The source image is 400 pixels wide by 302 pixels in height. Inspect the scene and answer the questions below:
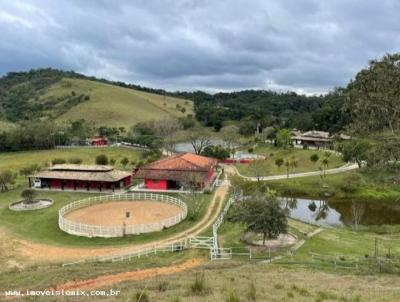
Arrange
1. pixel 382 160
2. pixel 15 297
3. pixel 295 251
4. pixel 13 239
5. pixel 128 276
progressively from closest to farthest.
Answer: pixel 15 297
pixel 128 276
pixel 382 160
pixel 295 251
pixel 13 239

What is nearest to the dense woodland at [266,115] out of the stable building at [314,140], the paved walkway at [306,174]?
the stable building at [314,140]

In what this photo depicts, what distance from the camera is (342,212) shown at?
47656mm

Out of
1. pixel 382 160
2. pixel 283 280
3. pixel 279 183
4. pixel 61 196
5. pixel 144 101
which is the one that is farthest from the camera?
pixel 144 101

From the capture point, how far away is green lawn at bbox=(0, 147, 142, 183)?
71.7 meters

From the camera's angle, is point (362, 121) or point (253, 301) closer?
point (253, 301)

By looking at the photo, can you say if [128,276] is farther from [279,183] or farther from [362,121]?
[279,183]

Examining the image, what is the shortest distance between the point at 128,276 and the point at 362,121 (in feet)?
54.0

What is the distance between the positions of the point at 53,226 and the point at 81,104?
121m

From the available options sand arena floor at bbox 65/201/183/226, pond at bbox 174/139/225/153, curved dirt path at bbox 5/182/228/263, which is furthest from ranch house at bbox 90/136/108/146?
curved dirt path at bbox 5/182/228/263

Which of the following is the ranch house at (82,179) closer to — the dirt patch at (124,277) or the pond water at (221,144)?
the dirt patch at (124,277)

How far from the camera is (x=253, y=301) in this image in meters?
13.0

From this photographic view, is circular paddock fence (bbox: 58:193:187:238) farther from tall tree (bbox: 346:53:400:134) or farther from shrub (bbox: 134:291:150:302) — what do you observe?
shrub (bbox: 134:291:150:302)

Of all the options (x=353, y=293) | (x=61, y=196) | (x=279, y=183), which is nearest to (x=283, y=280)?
(x=353, y=293)

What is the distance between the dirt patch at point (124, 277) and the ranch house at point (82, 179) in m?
24.8
